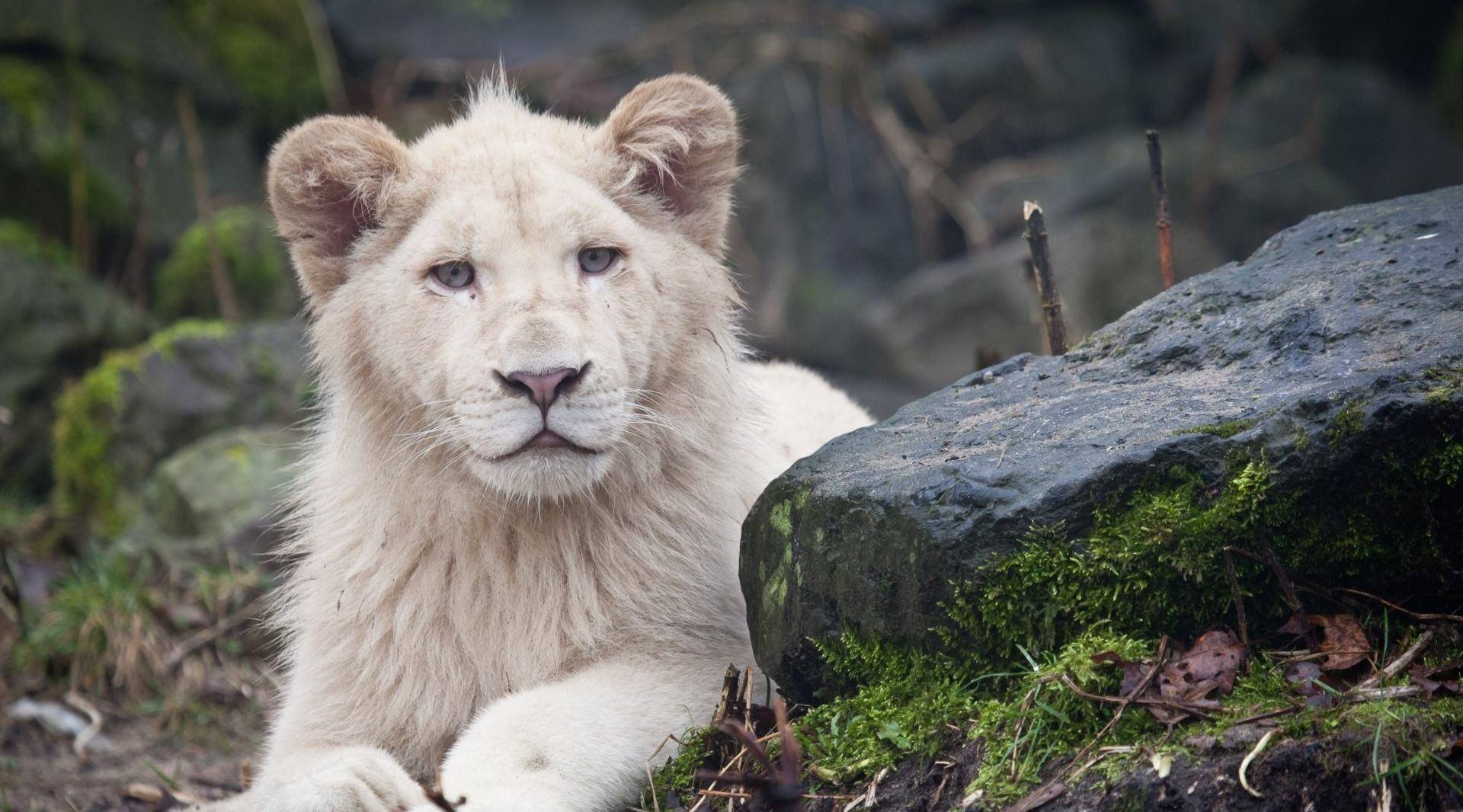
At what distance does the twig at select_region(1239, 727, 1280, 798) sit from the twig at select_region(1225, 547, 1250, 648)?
0.31 m

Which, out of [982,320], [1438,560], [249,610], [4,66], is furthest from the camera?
[982,320]

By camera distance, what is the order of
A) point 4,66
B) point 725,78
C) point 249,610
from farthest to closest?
1. point 725,78
2. point 4,66
3. point 249,610

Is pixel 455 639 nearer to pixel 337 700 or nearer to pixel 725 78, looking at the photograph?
pixel 337 700

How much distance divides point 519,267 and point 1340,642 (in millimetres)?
2334

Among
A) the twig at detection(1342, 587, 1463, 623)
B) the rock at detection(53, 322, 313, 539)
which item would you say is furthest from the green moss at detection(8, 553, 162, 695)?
the twig at detection(1342, 587, 1463, 623)

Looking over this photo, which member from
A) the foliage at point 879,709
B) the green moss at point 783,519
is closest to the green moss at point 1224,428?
the foliage at point 879,709

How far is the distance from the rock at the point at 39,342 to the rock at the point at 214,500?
5.00 feet

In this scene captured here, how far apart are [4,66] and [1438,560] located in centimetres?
969

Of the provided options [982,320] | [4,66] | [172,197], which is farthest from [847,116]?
[4,66]

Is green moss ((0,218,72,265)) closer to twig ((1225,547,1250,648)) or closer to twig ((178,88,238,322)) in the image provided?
twig ((178,88,238,322))

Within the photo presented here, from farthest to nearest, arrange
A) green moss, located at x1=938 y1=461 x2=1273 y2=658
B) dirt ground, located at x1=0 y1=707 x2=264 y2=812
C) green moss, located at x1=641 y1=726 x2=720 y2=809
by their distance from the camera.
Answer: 1. dirt ground, located at x1=0 y1=707 x2=264 y2=812
2. green moss, located at x1=641 y1=726 x2=720 y2=809
3. green moss, located at x1=938 y1=461 x2=1273 y2=658

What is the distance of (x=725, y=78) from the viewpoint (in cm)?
1254

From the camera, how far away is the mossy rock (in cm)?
938

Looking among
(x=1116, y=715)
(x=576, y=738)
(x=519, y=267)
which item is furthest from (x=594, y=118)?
(x=1116, y=715)
